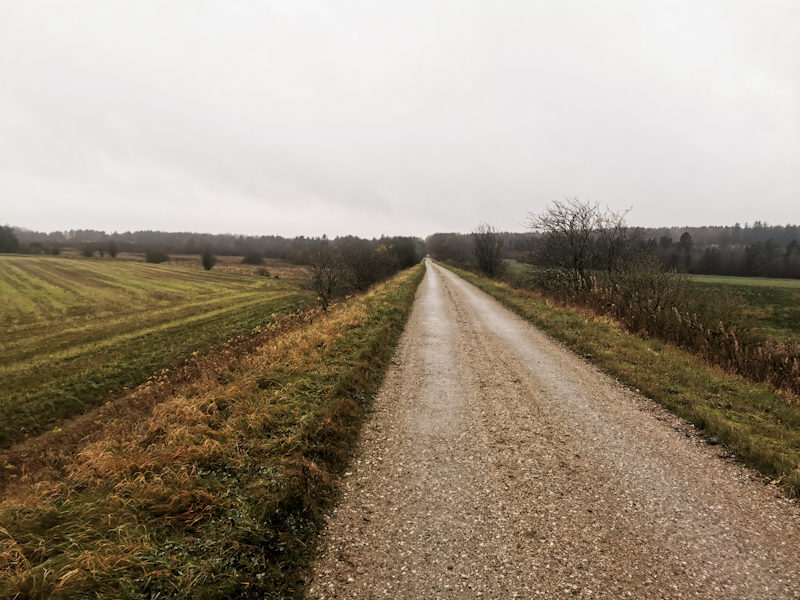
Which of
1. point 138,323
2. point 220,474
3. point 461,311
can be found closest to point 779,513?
point 220,474

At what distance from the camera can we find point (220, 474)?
4.29m

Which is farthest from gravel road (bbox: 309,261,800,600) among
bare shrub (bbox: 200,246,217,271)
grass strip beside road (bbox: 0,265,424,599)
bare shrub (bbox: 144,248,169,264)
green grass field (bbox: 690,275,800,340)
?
bare shrub (bbox: 144,248,169,264)

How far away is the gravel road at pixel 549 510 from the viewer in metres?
3.00

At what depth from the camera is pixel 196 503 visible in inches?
148

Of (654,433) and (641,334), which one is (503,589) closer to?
(654,433)

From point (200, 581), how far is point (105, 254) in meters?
112

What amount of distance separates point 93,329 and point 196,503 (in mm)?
25462

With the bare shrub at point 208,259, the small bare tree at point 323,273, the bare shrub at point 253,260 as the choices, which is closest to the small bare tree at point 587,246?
the small bare tree at point 323,273

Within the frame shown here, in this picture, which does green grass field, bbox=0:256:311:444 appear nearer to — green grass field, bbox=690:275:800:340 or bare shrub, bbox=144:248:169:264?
green grass field, bbox=690:275:800:340

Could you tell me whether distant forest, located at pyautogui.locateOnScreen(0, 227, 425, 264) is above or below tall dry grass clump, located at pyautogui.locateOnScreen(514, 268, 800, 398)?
above

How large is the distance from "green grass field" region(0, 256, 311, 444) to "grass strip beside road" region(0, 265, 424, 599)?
981 cm

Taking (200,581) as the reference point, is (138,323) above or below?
below

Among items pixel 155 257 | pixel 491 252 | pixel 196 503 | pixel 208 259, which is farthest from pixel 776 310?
pixel 155 257

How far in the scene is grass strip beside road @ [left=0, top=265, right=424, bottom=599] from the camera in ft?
9.19
